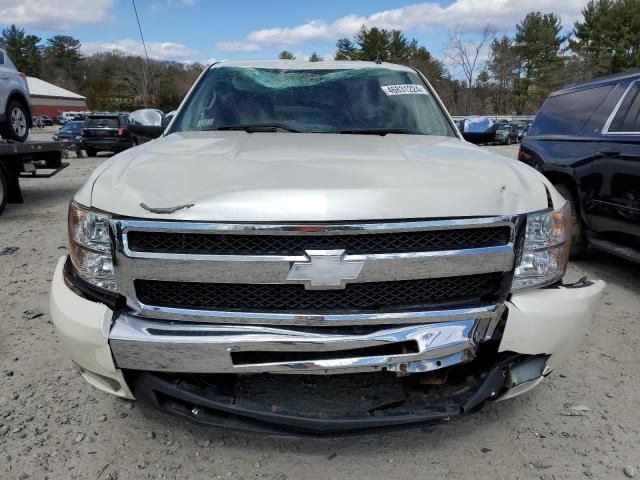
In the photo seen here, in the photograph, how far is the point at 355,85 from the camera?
3619 millimetres

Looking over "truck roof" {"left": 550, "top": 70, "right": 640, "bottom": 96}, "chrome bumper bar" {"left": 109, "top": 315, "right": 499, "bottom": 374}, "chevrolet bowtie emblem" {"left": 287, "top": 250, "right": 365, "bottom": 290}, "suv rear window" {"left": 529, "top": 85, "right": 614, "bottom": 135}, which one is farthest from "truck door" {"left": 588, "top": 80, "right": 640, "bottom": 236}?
"chevrolet bowtie emblem" {"left": 287, "top": 250, "right": 365, "bottom": 290}

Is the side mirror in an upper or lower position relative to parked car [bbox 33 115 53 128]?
upper

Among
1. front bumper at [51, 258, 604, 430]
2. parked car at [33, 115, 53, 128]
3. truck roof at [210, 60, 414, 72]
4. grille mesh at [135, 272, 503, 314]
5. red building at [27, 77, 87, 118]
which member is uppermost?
truck roof at [210, 60, 414, 72]

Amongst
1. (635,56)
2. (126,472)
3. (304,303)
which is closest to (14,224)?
(126,472)

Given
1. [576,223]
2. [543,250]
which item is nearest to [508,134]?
[576,223]

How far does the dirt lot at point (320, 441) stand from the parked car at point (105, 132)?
753 inches

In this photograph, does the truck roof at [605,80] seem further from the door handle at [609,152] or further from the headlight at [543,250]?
the headlight at [543,250]

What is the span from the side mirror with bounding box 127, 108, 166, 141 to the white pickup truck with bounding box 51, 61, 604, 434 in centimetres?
147

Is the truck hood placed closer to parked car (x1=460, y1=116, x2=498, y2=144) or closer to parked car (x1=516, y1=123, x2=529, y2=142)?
parked car (x1=460, y1=116, x2=498, y2=144)

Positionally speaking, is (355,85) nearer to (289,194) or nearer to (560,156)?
(289,194)

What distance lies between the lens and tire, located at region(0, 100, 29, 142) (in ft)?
30.3

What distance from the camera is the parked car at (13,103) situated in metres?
9.02

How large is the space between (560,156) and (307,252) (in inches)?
166

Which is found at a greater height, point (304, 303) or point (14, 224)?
point (304, 303)
